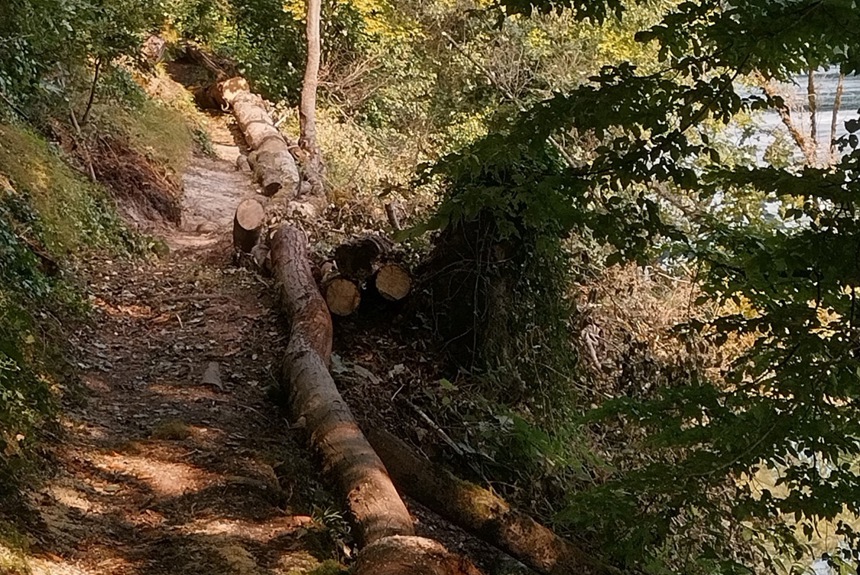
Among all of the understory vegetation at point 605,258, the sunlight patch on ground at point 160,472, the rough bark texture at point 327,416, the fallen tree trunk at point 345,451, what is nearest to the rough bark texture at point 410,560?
the fallen tree trunk at point 345,451

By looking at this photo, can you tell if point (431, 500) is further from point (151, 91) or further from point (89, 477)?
point (151, 91)

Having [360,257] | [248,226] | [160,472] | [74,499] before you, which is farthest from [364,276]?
[74,499]

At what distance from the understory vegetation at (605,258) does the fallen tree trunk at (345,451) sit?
2.86 feet

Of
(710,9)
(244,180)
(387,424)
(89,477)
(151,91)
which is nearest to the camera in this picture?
(710,9)

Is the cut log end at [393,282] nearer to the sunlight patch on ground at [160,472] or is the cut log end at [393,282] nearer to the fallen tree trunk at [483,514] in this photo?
the fallen tree trunk at [483,514]

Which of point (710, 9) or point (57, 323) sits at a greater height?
point (710, 9)

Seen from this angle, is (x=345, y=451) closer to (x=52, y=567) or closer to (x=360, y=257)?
(x=52, y=567)

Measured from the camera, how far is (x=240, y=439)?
16.7 ft

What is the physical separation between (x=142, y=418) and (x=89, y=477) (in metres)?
0.93

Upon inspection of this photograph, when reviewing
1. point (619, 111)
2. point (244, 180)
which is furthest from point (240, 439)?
point (244, 180)

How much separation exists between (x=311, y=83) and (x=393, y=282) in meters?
9.75

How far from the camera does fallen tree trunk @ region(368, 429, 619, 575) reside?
5027 millimetres

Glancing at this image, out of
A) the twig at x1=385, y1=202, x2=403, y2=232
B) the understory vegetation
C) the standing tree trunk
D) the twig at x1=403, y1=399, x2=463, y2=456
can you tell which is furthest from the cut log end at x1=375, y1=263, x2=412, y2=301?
the standing tree trunk

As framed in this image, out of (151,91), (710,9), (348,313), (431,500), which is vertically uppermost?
(710,9)
